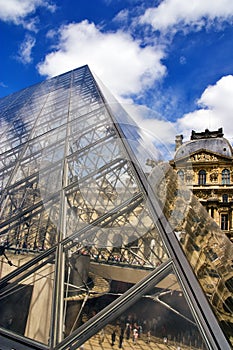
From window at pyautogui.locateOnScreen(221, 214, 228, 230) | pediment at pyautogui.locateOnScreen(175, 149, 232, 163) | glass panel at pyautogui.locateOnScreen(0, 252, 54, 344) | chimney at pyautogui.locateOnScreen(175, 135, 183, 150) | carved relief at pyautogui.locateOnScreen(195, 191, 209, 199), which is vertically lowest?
glass panel at pyautogui.locateOnScreen(0, 252, 54, 344)

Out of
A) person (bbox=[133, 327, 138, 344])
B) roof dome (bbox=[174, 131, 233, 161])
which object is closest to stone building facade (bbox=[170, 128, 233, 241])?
roof dome (bbox=[174, 131, 233, 161])

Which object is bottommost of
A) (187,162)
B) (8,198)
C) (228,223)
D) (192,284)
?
(192,284)

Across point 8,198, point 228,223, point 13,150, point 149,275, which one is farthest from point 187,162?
point 149,275

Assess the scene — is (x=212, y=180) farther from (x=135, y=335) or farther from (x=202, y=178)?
(x=135, y=335)

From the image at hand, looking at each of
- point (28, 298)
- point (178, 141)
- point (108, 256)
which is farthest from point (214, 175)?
point (28, 298)

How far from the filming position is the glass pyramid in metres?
2.48

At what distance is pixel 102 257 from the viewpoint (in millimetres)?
4129

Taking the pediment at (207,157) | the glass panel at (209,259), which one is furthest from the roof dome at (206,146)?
the glass panel at (209,259)

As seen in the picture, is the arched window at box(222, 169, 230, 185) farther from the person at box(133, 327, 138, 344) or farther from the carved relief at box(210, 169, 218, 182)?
the person at box(133, 327, 138, 344)

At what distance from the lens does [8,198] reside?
16.9ft

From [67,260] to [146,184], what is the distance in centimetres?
161

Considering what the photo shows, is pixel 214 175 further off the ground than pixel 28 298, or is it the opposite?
pixel 214 175

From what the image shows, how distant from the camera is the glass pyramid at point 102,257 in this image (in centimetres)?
248

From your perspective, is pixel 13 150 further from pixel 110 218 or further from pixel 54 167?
pixel 110 218
